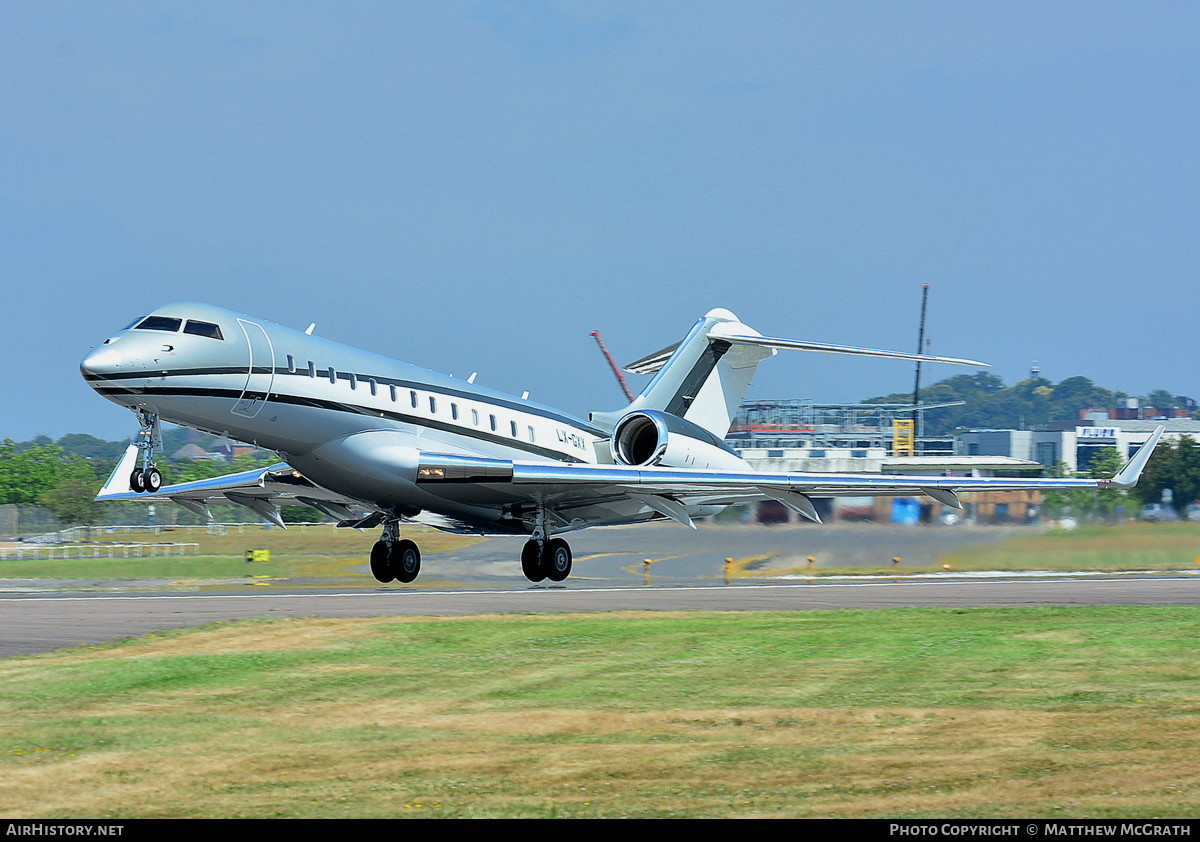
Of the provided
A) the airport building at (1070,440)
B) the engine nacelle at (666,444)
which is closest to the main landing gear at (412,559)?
the engine nacelle at (666,444)

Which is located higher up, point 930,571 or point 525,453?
point 525,453

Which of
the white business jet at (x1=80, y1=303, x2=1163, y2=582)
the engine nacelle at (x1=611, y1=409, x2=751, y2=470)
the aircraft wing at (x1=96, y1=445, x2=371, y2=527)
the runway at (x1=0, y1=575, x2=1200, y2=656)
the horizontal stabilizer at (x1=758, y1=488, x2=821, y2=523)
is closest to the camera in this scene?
the runway at (x1=0, y1=575, x2=1200, y2=656)

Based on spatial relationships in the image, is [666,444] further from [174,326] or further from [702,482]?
[174,326]

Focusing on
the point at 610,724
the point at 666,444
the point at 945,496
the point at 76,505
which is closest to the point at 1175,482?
the point at 945,496

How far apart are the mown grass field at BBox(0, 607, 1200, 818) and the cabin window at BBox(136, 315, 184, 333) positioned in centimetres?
619

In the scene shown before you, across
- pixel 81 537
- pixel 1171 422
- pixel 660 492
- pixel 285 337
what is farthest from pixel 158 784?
pixel 1171 422

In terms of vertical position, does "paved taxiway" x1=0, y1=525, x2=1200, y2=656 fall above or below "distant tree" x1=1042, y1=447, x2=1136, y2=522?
below

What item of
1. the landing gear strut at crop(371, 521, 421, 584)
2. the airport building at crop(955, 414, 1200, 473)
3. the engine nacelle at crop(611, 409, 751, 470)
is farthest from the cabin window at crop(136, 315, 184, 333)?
the airport building at crop(955, 414, 1200, 473)

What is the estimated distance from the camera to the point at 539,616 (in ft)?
65.2

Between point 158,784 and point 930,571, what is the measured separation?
28914mm

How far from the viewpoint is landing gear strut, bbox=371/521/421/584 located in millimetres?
28266

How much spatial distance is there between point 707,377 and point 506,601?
985 centimetres

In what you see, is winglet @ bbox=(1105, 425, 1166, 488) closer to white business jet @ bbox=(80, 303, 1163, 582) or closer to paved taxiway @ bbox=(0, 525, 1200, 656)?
white business jet @ bbox=(80, 303, 1163, 582)
